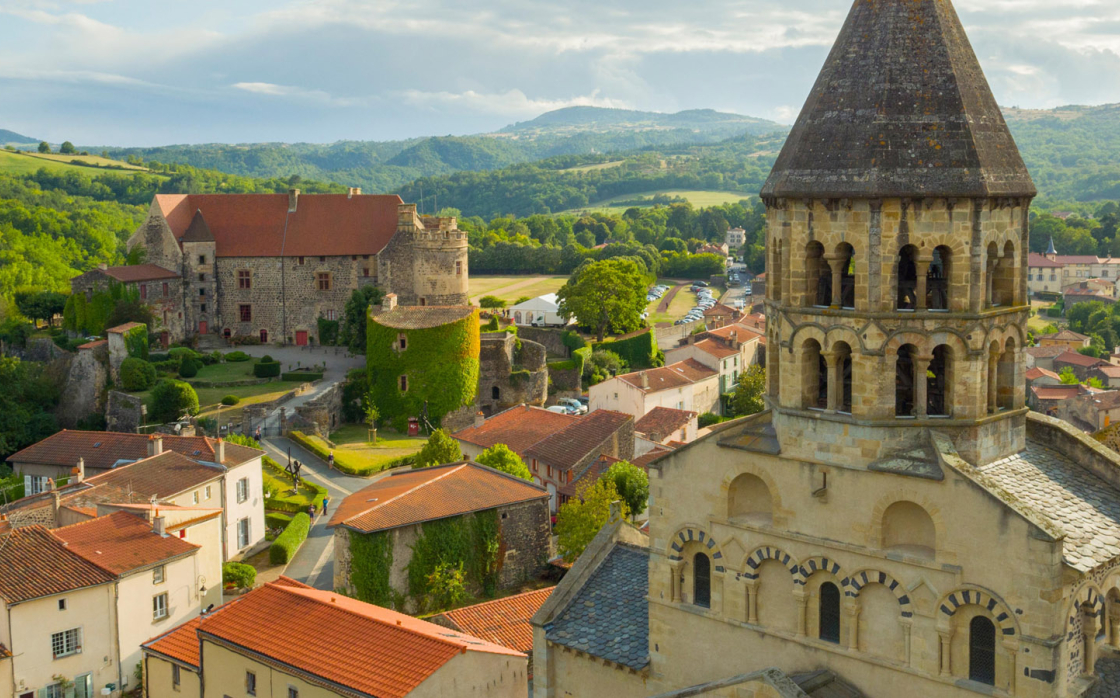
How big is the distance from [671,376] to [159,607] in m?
41.9

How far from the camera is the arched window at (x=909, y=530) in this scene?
53.0ft

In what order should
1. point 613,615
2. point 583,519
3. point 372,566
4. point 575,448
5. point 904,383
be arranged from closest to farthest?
1. point 904,383
2. point 613,615
3. point 372,566
4. point 583,519
5. point 575,448

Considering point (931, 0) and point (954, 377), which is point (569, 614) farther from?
point (931, 0)

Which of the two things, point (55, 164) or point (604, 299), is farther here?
point (55, 164)

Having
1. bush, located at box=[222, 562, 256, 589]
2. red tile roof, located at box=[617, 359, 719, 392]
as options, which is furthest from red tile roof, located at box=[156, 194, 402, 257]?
bush, located at box=[222, 562, 256, 589]

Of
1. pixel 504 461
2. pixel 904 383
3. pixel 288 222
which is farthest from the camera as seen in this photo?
Result: pixel 288 222

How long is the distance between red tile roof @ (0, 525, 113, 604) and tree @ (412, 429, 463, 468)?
19.5m

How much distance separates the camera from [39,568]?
34.4 m

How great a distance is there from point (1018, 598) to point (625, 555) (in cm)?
849

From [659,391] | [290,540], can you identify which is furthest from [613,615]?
[659,391]

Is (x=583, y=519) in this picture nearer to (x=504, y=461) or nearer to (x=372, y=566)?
(x=372, y=566)

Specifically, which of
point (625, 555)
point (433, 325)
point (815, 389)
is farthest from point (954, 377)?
point (433, 325)

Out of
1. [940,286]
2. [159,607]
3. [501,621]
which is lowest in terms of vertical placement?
[159,607]

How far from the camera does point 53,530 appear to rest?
37.0m
